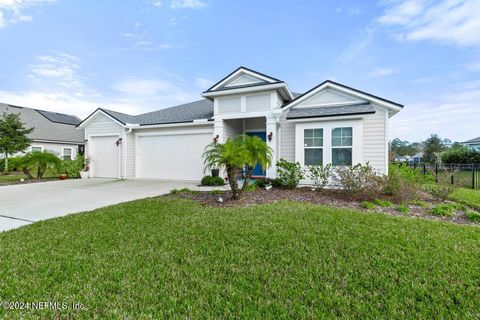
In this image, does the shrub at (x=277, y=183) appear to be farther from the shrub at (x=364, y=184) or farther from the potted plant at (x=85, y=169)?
the potted plant at (x=85, y=169)

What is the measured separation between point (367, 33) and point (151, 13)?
35.5 ft

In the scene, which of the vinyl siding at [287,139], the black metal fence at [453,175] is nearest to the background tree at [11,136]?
the vinyl siding at [287,139]

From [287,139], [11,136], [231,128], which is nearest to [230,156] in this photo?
[287,139]

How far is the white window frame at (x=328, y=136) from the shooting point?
867cm

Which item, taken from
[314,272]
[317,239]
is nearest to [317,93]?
[317,239]

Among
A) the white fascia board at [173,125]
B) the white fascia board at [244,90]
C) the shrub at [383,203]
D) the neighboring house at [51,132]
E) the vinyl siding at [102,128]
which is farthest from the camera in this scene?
the neighboring house at [51,132]

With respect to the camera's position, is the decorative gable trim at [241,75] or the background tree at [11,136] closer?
the decorative gable trim at [241,75]

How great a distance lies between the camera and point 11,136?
17219mm

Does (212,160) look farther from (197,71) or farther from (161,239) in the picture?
(197,71)

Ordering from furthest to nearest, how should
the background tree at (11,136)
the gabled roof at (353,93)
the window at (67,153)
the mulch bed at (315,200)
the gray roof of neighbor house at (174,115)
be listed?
1. the window at (67,153)
2. the background tree at (11,136)
3. the gray roof of neighbor house at (174,115)
4. the gabled roof at (353,93)
5. the mulch bed at (315,200)

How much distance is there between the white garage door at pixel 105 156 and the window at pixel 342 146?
40.5 feet

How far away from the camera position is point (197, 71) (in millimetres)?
15742

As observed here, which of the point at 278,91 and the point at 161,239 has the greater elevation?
the point at 278,91

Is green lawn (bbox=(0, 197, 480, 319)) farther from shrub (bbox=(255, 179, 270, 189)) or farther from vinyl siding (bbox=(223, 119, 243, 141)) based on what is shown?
vinyl siding (bbox=(223, 119, 243, 141))
